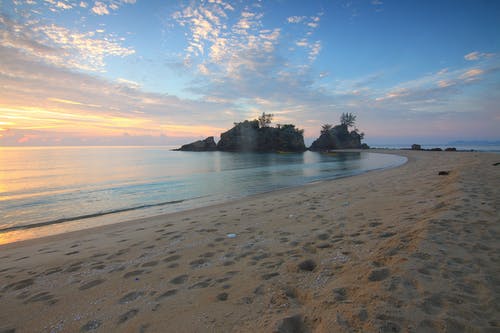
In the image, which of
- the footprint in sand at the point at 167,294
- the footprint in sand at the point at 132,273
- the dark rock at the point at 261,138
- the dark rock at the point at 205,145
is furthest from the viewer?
the dark rock at the point at 205,145

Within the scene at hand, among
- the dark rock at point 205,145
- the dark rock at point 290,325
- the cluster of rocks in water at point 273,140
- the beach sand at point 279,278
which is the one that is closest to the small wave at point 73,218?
the beach sand at point 279,278

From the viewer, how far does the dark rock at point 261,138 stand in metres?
108

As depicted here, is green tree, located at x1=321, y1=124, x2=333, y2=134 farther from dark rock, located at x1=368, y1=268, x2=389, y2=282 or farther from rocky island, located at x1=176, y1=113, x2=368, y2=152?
dark rock, located at x1=368, y1=268, x2=389, y2=282

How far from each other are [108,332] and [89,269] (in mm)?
2572

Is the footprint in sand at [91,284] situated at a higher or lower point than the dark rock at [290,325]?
lower

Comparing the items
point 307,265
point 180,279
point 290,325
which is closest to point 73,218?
point 180,279

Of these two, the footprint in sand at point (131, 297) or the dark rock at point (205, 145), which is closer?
the footprint in sand at point (131, 297)

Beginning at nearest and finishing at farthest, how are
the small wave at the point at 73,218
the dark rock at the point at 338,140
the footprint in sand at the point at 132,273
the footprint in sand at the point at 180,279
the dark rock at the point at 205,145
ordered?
the footprint in sand at the point at 180,279 → the footprint in sand at the point at 132,273 → the small wave at the point at 73,218 → the dark rock at the point at 338,140 → the dark rock at the point at 205,145

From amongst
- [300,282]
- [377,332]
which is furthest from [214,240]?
[377,332]

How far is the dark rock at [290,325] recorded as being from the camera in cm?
243

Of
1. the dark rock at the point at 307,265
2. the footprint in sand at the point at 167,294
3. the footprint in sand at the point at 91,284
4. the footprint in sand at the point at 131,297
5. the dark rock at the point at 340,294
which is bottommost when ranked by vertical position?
the footprint in sand at the point at 91,284

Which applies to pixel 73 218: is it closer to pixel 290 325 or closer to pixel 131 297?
pixel 131 297

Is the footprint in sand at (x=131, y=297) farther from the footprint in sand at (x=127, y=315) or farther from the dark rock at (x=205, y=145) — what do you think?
the dark rock at (x=205, y=145)

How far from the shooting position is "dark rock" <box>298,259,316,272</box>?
390 centimetres
